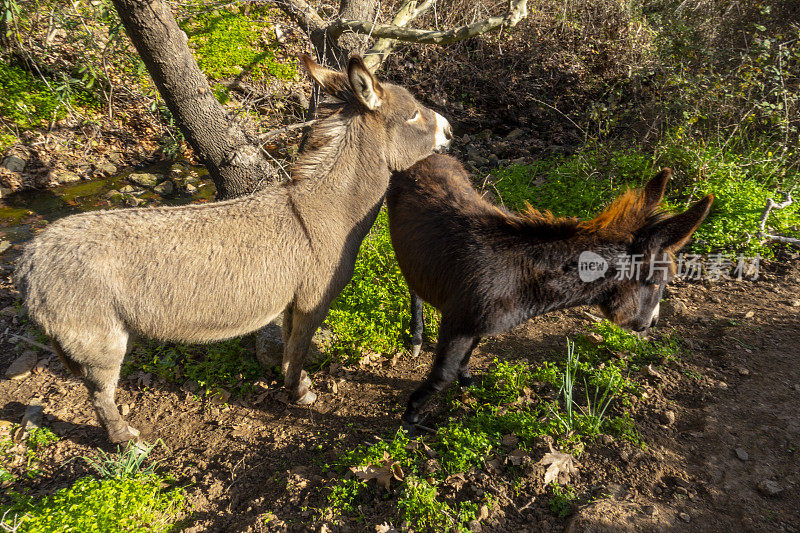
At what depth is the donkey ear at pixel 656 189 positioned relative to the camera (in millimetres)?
2939

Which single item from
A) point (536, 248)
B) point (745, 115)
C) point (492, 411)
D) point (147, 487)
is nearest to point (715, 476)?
point (492, 411)

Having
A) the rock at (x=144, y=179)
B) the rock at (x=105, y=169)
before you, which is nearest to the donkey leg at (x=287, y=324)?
the rock at (x=144, y=179)

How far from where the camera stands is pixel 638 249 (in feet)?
9.11

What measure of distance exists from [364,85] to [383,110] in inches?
11.6

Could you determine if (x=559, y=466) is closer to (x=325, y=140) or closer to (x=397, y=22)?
(x=325, y=140)

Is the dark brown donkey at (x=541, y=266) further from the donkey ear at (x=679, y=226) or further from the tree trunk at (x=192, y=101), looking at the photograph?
the tree trunk at (x=192, y=101)

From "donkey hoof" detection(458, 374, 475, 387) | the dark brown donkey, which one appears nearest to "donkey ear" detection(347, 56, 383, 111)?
the dark brown donkey

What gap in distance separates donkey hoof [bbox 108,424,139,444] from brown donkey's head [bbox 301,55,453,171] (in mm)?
2825

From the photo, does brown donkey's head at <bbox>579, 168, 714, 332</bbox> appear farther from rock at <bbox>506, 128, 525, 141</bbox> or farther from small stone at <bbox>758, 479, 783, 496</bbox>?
rock at <bbox>506, 128, 525, 141</bbox>

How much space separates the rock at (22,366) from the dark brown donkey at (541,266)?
3897 mm

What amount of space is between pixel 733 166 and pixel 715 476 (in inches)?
161

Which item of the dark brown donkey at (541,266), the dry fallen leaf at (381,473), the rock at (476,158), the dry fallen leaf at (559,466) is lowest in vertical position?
the dry fallen leaf at (381,473)

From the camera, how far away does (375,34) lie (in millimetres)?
3814

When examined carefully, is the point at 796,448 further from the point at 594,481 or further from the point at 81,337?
the point at 81,337
